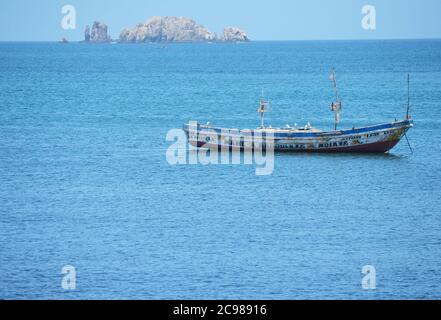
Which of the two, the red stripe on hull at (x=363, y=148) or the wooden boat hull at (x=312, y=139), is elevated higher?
the wooden boat hull at (x=312, y=139)

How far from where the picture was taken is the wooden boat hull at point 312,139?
281 feet

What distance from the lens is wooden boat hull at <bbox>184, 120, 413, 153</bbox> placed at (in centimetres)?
8556

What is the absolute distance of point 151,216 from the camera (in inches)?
2507

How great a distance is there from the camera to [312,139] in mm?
86000

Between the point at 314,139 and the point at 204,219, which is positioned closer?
the point at 204,219

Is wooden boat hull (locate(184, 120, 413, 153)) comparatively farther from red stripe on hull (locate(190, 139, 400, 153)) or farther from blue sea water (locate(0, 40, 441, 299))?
blue sea water (locate(0, 40, 441, 299))

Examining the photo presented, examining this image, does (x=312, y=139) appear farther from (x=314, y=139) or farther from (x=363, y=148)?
(x=363, y=148)

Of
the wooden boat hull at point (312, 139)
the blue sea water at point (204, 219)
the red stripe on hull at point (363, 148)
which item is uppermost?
the wooden boat hull at point (312, 139)

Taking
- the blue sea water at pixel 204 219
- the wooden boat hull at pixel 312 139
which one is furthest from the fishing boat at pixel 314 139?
→ the blue sea water at pixel 204 219

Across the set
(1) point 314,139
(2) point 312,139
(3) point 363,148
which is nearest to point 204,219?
(2) point 312,139

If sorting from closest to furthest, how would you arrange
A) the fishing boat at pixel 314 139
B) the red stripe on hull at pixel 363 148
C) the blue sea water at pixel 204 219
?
the blue sea water at pixel 204 219 → the fishing boat at pixel 314 139 → the red stripe on hull at pixel 363 148

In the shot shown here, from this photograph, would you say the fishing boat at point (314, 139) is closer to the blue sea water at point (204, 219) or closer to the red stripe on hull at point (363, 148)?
the red stripe on hull at point (363, 148)
